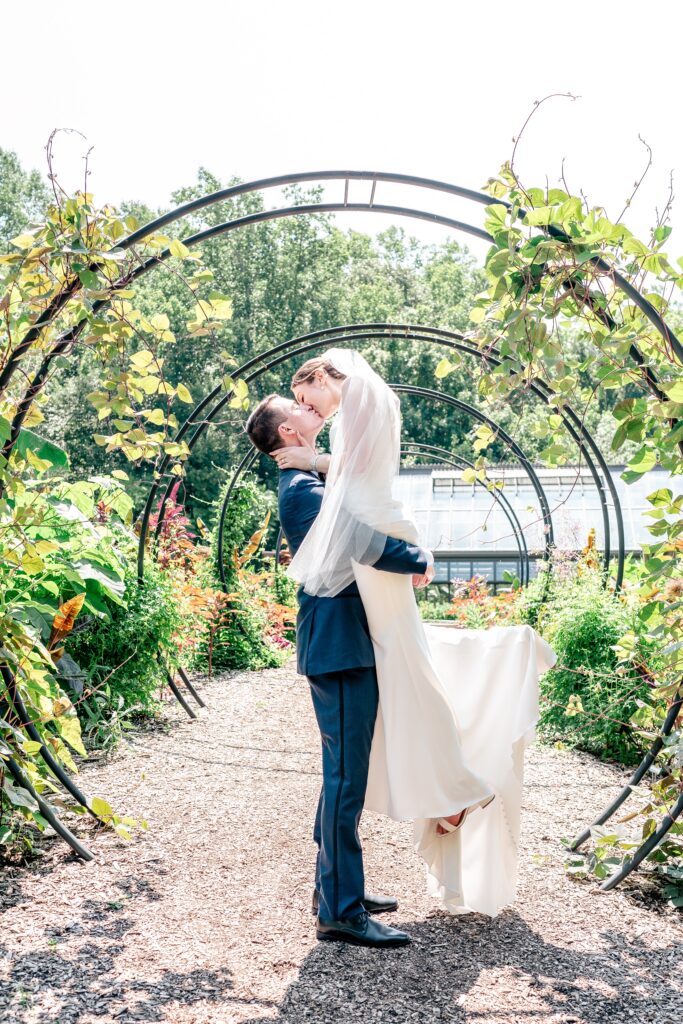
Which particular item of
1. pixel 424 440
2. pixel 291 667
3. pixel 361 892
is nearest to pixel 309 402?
pixel 361 892

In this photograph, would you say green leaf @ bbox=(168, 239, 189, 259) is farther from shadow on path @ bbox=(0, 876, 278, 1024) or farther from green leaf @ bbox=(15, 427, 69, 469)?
green leaf @ bbox=(15, 427, 69, 469)

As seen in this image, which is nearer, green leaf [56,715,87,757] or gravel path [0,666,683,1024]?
gravel path [0,666,683,1024]

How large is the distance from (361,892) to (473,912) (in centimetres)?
59

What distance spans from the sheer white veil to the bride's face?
16 cm

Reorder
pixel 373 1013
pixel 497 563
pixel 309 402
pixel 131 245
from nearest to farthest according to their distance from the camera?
pixel 373 1013
pixel 309 402
pixel 131 245
pixel 497 563

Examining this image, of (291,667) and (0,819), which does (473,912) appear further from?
(291,667)

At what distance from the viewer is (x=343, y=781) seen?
271 centimetres

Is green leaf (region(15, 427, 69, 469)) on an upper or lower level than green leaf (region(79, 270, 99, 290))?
lower

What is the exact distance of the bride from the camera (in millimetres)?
2770

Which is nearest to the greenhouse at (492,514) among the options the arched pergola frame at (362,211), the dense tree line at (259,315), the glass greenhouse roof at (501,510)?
the glass greenhouse roof at (501,510)

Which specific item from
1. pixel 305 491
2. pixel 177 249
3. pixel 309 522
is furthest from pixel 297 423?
pixel 177 249

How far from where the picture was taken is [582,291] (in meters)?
2.80

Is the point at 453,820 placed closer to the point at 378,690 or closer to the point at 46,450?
the point at 378,690

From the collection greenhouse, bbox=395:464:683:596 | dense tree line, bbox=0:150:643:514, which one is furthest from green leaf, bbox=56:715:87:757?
dense tree line, bbox=0:150:643:514
